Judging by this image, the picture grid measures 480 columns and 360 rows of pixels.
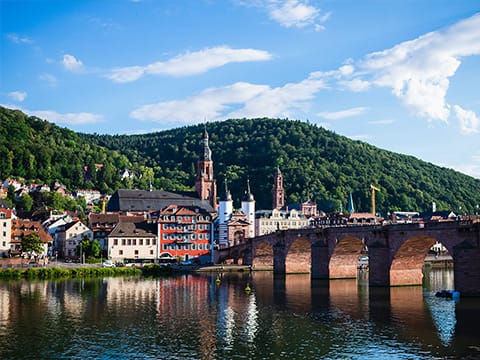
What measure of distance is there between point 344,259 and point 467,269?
2925 cm

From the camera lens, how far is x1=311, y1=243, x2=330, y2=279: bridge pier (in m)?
85.8

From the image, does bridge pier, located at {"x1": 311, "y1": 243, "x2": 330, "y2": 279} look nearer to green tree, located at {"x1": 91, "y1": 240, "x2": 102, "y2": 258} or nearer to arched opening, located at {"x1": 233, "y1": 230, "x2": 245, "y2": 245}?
arched opening, located at {"x1": 233, "y1": 230, "x2": 245, "y2": 245}

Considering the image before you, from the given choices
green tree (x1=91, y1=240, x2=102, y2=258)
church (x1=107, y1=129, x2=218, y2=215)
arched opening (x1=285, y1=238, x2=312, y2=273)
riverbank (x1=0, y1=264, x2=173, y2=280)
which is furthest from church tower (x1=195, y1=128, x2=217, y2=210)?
arched opening (x1=285, y1=238, x2=312, y2=273)

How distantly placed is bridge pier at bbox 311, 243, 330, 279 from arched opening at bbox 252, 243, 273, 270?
76.9 ft

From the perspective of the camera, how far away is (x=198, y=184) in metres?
153

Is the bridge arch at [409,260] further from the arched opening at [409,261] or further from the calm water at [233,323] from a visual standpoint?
the calm water at [233,323]

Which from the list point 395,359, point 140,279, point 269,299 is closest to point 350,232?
point 269,299

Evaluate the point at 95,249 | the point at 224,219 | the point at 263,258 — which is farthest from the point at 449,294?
the point at 224,219

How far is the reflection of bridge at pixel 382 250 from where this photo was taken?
59250 millimetres

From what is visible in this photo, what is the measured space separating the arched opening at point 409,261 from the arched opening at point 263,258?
39.3 meters

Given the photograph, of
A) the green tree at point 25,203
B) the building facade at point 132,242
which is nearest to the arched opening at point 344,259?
the building facade at point 132,242

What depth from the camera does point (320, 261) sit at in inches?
3396

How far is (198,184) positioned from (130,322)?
10463cm

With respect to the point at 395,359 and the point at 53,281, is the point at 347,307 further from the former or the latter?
the point at 53,281
